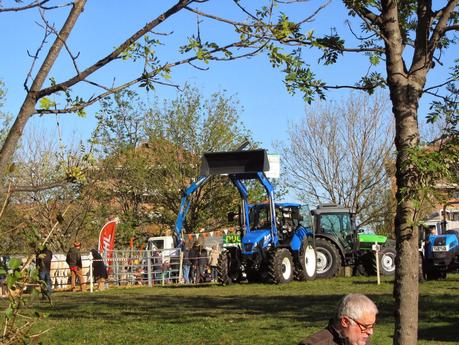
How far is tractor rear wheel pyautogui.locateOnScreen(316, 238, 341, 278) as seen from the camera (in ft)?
95.6

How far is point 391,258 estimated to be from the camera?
3064 centimetres

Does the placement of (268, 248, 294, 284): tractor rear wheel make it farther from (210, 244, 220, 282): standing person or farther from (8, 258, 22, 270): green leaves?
(8, 258, 22, 270): green leaves

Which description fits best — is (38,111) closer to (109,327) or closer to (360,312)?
(360,312)

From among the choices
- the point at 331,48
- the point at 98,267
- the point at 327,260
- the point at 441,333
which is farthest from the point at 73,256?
the point at 331,48

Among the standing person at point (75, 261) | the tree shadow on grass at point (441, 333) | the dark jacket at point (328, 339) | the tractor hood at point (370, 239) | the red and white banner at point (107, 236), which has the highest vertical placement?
the red and white banner at point (107, 236)

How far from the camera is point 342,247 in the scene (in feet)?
99.1

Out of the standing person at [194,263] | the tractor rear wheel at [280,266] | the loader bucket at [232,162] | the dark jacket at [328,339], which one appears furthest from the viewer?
the standing person at [194,263]

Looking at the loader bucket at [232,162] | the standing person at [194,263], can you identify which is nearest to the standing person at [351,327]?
the loader bucket at [232,162]

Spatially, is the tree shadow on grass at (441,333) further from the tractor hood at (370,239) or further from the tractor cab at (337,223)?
the tractor hood at (370,239)

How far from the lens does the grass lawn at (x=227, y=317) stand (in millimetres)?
12156

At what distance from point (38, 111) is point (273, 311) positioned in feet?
42.8

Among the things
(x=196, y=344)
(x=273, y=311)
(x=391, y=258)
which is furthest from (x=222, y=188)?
(x=196, y=344)

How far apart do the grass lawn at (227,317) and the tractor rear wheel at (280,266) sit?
103 inches

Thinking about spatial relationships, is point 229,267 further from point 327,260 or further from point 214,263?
point 214,263
